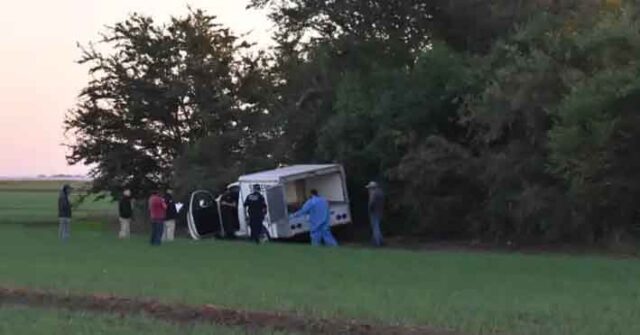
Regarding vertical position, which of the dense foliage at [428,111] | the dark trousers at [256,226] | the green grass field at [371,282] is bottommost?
the green grass field at [371,282]

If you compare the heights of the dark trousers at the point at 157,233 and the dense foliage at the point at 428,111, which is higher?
the dense foliage at the point at 428,111

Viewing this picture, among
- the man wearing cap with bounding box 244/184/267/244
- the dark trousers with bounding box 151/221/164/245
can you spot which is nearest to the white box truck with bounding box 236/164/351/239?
the man wearing cap with bounding box 244/184/267/244

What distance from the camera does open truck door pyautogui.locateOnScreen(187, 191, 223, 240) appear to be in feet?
127

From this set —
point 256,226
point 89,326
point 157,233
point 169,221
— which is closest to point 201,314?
point 89,326

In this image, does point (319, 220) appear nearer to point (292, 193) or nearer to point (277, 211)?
point (277, 211)

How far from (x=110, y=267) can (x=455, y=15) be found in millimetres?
19594

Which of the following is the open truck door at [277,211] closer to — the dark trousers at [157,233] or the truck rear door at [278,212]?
the truck rear door at [278,212]

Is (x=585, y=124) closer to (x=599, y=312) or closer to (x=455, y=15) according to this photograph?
(x=455, y=15)

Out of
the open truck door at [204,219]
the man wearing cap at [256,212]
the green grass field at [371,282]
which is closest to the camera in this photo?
the green grass field at [371,282]

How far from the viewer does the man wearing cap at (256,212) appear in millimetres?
34344

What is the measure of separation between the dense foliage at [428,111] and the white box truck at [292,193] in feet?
3.10

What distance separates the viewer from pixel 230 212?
3788cm

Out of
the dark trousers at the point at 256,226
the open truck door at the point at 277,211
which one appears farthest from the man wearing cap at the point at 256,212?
the open truck door at the point at 277,211

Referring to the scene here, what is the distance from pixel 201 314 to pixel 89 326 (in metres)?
1.83
